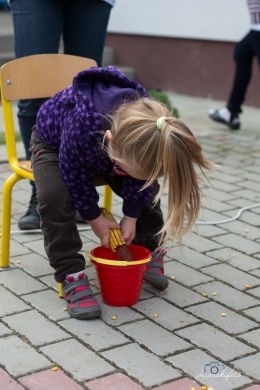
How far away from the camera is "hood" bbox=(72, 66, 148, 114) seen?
2.65 m

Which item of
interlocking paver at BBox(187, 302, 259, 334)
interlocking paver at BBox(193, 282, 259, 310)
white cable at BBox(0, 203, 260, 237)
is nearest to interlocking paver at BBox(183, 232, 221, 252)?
white cable at BBox(0, 203, 260, 237)

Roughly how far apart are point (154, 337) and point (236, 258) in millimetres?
892

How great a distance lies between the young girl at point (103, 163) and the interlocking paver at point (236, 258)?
0.44 m

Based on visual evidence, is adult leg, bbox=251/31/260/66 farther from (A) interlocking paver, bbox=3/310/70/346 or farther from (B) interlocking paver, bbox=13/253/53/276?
(A) interlocking paver, bbox=3/310/70/346

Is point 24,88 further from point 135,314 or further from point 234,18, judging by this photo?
point 234,18

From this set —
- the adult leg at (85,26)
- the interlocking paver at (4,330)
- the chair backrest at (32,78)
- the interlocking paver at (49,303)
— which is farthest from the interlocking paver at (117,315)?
the adult leg at (85,26)

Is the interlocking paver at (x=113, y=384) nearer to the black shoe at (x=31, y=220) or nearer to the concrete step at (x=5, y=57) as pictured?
the black shoe at (x=31, y=220)

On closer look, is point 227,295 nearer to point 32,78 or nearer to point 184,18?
point 32,78

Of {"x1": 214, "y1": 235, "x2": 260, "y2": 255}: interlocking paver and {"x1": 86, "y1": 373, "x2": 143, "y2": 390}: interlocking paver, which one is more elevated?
{"x1": 86, "y1": 373, "x2": 143, "y2": 390}: interlocking paver

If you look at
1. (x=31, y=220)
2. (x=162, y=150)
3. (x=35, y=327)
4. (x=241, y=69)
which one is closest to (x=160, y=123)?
(x=162, y=150)

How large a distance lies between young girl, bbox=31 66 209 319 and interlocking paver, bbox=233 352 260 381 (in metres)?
0.47

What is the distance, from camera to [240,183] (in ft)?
15.0

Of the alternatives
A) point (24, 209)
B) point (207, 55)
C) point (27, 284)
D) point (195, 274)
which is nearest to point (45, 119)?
point (27, 284)

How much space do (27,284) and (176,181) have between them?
2.98ft
